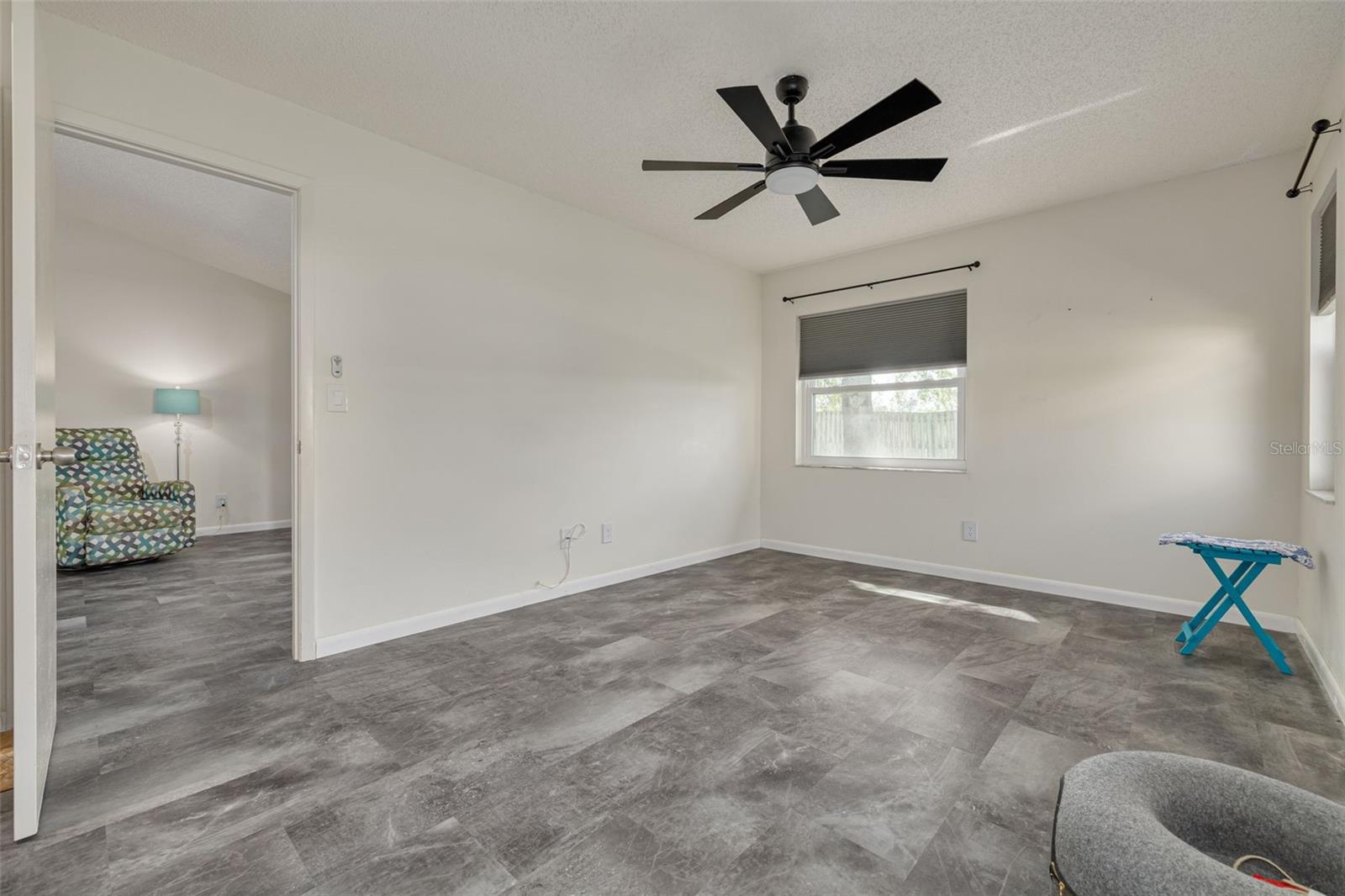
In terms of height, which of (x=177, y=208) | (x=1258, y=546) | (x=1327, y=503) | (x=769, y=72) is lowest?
(x=1258, y=546)

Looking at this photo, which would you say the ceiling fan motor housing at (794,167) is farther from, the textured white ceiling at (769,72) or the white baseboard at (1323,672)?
the white baseboard at (1323,672)

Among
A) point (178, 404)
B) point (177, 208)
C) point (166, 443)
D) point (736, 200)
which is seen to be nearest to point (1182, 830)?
point (736, 200)

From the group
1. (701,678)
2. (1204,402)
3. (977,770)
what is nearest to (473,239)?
(701,678)

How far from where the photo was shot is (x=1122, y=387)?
3533 mm

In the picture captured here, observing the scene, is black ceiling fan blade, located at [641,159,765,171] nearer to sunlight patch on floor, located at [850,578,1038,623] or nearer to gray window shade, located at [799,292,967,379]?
gray window shade, located at [799,292,967,379]

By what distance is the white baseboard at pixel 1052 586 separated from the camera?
3151mm

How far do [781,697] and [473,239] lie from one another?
2776 millimetres

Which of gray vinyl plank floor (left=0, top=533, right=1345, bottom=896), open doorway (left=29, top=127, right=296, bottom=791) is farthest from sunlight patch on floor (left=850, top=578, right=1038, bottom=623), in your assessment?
open doorway (left=29, top=127, right=296, bottom=791)

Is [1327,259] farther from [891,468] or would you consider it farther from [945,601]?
[891,468]

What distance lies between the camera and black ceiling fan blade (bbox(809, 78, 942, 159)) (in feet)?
6.24

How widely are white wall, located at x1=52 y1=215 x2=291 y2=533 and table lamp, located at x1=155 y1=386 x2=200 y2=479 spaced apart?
0.07 m

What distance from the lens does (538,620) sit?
3234 millimetres

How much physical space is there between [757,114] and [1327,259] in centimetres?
268

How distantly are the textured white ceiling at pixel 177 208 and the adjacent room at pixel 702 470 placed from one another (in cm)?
7
